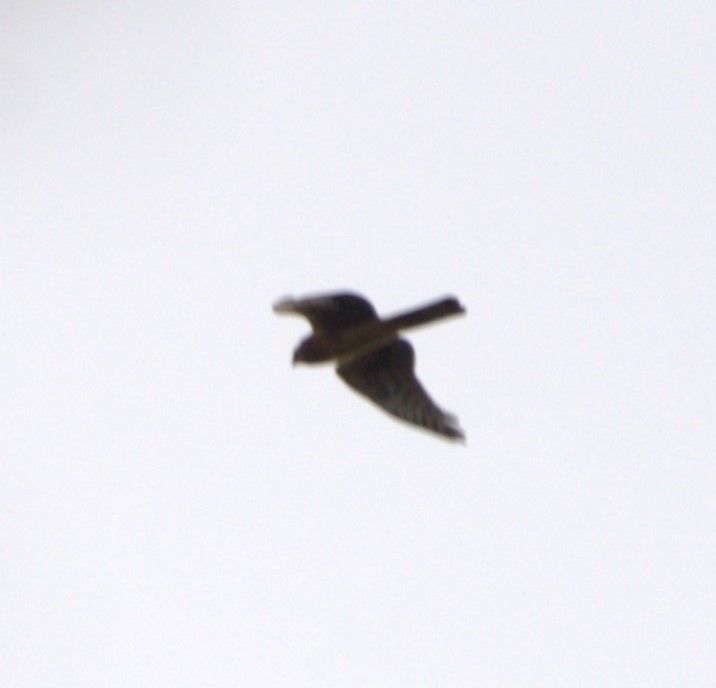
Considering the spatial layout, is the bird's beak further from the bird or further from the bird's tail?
the bird's tail

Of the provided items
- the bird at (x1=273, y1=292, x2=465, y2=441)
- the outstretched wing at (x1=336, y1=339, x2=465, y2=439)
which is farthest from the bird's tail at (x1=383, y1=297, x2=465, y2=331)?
the outstretched wing at (x1=336, y1=339, x2=465, y2=439)

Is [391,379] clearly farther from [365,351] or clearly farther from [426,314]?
[426,314]

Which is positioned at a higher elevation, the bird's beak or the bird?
the bird's beak

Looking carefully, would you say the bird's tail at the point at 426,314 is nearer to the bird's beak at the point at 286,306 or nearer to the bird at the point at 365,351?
the bird at the point at 365,351

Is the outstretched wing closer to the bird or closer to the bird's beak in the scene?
the bird

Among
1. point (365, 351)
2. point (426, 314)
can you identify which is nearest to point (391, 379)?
point (365, 351)

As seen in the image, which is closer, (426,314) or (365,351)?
(426,314)

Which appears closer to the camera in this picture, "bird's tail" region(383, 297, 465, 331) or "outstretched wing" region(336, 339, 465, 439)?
"bird's tail" region(383, 297, 465, 331)

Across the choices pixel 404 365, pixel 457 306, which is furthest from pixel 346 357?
pixel 457 306
